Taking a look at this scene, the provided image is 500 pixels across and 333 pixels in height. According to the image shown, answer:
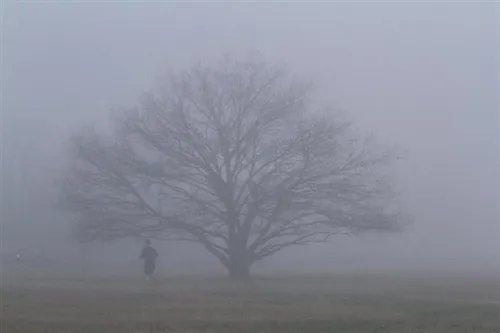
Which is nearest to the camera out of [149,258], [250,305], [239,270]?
[250,305]

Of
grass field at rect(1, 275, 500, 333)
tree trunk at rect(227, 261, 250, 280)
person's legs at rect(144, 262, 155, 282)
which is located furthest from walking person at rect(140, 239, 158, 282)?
tree trunk at rect(227, 261, 250, 280)

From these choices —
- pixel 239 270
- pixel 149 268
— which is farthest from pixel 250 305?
pixel 149 268

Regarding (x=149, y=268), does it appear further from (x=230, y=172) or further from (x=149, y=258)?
(x=230, y=172)

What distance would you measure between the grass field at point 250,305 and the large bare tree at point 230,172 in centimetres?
56

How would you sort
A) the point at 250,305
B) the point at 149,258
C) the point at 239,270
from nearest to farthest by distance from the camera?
the point at 250,305 < the point at 149,258 < the point at 239,270

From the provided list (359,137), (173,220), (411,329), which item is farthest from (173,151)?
(411,329)

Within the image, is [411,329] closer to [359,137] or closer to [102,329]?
[359,137]

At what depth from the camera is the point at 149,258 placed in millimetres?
10789

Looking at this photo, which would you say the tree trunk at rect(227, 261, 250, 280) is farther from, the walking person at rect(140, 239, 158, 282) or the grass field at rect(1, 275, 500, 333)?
the walking person at rect(140, 239, 158, 282)

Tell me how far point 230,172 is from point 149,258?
4.92 ft

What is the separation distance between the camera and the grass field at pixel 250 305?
10312 millimetres

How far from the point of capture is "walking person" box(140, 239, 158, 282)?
10672 millimetres

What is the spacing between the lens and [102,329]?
1023 centimetres

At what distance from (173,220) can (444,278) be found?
11.3 ft
